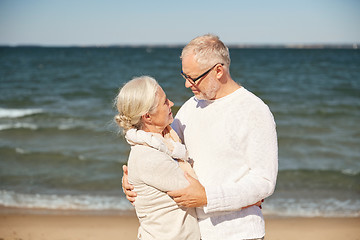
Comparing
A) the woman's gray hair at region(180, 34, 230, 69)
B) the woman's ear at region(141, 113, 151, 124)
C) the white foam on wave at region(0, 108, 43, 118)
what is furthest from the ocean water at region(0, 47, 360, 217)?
the woman's gray hair at region(180, 34, 230, 69)

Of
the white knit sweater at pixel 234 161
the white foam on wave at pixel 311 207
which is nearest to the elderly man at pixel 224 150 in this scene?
the white knit sweater at pixel 234 161

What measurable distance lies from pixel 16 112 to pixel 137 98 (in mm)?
14165

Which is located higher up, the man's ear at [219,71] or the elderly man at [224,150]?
the man's ear at [219,71]

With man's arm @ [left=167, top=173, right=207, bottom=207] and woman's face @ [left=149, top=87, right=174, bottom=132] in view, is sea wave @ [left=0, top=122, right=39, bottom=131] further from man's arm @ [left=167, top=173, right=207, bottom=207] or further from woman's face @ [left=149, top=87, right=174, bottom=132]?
man's arm @ [left=167, top=173, right=207, bottom=207]

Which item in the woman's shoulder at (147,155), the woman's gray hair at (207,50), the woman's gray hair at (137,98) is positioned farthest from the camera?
the woman's gray hair at (207,50)

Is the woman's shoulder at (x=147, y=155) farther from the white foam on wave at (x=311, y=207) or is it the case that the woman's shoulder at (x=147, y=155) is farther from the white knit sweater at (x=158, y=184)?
the white foam on wave at (x=311, y=207)

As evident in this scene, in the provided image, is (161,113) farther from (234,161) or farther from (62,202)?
(62,202)

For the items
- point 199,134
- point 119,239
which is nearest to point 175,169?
point 199,134

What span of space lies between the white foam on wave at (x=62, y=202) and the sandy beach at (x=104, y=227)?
12.3 inches

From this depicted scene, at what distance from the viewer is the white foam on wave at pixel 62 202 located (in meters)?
6.43

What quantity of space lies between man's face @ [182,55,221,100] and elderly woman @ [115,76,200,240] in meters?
0.28

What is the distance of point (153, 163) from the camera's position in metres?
2.38

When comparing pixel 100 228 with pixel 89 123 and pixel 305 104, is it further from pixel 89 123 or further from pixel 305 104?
pixel 305 104

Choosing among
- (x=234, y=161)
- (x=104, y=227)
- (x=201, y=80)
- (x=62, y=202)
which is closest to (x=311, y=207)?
(x=104, y=227)
